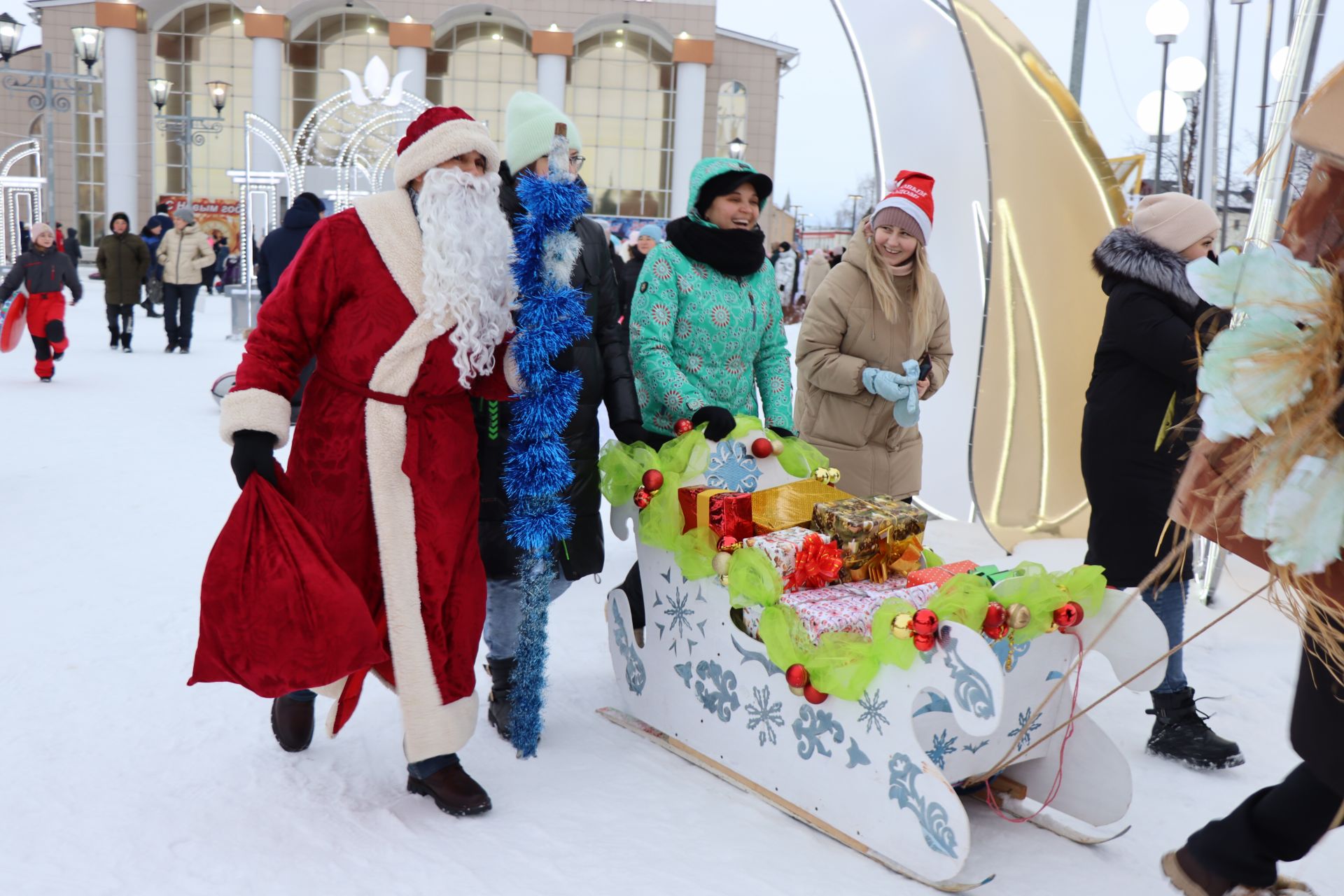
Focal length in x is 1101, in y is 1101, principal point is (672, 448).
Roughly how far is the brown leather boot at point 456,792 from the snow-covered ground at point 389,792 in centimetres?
4

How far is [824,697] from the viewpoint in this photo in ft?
9.09

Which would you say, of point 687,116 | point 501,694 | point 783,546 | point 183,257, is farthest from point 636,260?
point 687,116

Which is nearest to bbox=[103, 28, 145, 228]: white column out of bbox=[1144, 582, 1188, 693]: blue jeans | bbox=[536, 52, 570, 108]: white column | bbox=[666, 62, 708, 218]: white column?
bbox=[536, 52, 570, 108]: white column

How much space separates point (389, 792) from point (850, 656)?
1.34 meters

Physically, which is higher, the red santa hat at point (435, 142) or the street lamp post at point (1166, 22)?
the street lamp post at point (1166, 22)

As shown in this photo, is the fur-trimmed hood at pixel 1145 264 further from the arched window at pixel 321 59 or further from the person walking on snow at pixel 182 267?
the arched window at pixel 321 59

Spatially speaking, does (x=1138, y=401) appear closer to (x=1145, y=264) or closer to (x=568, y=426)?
(x=1145, y=264)

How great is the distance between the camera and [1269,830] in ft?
6.88

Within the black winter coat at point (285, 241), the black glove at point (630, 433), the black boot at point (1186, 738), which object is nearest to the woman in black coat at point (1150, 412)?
the black boot at point (1186, 738)

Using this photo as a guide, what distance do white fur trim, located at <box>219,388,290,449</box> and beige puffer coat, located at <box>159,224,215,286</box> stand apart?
11534mm

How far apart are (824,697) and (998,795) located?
2.24ft

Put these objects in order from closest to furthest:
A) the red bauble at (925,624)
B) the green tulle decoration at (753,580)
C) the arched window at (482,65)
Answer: the red bauble at (925,624)
the green tulle decoration at (753,580)
the arched window at (482,65)

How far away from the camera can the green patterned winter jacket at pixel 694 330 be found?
3.52m

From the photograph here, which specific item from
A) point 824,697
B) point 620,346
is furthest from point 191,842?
point 620,346
